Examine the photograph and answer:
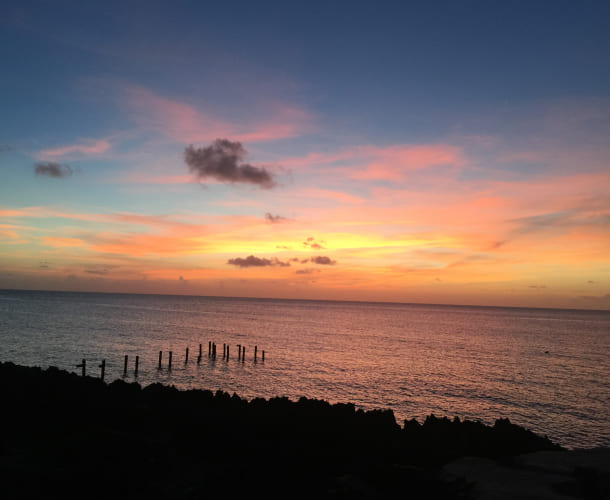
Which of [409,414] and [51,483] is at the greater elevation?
[51,483]

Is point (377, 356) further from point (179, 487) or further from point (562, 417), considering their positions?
point (179, 487)

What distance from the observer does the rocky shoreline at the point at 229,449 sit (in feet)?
42.2

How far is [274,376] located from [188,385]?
34.1ft

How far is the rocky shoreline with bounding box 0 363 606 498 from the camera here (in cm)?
1285

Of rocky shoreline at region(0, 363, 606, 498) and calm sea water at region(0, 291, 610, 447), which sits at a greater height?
rocky shoreline at region(0, 363, 606, 498)

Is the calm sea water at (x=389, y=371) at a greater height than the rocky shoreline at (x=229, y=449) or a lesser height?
lesser

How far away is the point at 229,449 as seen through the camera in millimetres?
16672

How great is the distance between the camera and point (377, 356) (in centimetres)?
6769

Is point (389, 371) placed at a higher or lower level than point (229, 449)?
lower

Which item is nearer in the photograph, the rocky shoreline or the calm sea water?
the rocky shoreline

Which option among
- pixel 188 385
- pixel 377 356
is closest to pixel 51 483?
pixel 188 385

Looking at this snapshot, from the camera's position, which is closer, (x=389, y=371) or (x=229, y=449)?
(x=229, y=449)

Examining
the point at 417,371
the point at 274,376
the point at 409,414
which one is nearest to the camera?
the point at 409,414

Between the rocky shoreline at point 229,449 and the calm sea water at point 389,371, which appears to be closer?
the rocky shoreline at point 229,449
